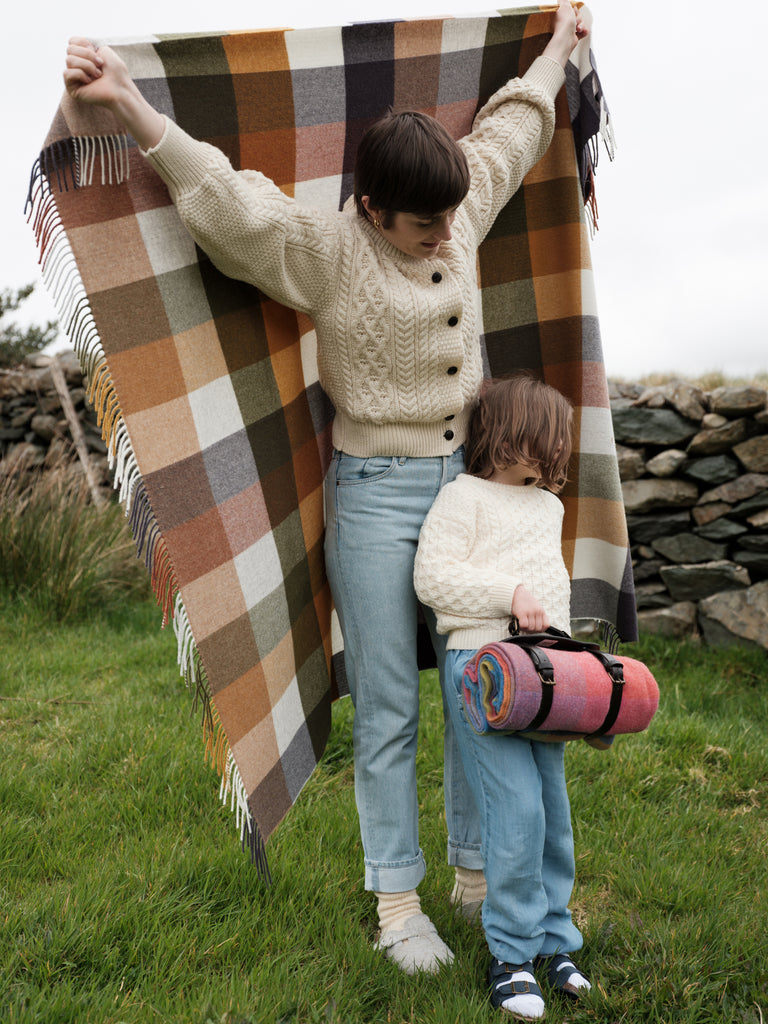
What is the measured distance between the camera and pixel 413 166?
6.71 ft

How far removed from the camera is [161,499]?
2174 mm

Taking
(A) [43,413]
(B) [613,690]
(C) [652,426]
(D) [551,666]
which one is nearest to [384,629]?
(D) [551,666]

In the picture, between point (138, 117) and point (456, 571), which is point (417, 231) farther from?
point (456, 571)

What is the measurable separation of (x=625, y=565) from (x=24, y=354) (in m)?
7.91

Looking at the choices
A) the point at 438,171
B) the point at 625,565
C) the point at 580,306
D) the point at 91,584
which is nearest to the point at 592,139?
the point at 580,306

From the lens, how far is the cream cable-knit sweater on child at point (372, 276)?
6.64 ft

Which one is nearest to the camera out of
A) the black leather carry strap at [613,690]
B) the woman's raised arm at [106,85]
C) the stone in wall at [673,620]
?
the woman's raised arm at [106,85]

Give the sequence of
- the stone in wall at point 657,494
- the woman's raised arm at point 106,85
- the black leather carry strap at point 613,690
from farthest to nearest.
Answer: the stone in wall at point 657,494 < the black leather carry strap at point 613,690 < the woman's raised arm at point 106,85

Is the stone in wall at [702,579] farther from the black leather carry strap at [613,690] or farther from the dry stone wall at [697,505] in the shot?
the black leather carry strap at [613,690]

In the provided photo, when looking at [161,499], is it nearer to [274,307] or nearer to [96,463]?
[274,307]

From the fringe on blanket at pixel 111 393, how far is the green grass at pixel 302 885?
35cm

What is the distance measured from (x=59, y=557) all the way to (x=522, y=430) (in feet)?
14.1

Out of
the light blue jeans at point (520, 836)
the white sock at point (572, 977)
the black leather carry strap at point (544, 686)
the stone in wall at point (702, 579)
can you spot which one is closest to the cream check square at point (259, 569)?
the light blue jeans at point (520, 836)

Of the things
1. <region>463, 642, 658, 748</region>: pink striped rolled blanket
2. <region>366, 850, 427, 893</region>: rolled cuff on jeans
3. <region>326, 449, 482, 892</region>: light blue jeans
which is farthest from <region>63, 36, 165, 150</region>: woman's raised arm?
<region>366, 850, 427, 893</region>: rolled cuff on jeans
